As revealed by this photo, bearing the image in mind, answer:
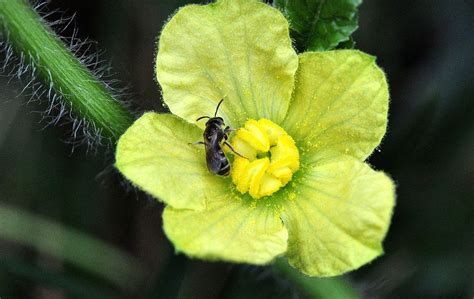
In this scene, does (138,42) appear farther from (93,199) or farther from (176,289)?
(176,289)

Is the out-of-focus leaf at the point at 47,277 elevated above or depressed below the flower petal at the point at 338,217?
below

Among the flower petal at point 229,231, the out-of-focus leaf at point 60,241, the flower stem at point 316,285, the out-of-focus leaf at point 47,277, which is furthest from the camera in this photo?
the out-of-focus leaf at point 60,241

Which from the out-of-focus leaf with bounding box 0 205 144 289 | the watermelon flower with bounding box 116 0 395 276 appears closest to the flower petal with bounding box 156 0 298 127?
the watermelon flower with bounding box 116 0 395 276

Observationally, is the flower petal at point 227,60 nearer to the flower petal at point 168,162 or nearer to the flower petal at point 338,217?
the flower petal at point 168,162

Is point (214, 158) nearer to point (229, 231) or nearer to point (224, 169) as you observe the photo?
point (224, 169)

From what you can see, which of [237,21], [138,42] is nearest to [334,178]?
[237,21]

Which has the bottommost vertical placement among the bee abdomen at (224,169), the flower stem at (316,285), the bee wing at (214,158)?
the flower stem at (316,285)

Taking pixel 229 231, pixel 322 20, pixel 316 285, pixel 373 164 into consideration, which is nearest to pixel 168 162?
pixel 229 231

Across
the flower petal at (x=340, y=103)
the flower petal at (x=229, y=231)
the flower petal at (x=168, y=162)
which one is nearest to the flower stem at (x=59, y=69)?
the flower petal at (x=168, y=162)
